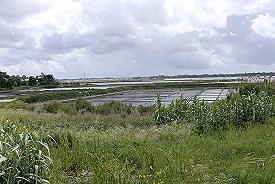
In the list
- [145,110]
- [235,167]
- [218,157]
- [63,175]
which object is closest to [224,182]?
[235,167]

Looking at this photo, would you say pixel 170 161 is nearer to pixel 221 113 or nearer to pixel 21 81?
pixel 221 113

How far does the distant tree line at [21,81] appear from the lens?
55588mm

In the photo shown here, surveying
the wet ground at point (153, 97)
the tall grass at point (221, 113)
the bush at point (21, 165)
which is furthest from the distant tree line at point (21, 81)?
the bush at point (21, 165)

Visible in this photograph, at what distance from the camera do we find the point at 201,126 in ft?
27.2

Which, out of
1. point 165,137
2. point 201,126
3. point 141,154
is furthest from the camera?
point 201,126

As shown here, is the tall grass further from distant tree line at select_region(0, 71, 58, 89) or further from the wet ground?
distant tree line at select_region(0, 71, 58, 89)

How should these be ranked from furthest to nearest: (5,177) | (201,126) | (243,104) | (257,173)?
(243,104)
(201,126)
(257,173)
(5,177)

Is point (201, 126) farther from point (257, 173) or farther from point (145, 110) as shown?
point (145, 110)

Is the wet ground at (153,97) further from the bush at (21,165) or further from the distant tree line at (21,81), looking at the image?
the distant tree line at (21,81)

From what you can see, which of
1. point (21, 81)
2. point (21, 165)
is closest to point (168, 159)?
point (21, 165)

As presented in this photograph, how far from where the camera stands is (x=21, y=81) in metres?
66.2

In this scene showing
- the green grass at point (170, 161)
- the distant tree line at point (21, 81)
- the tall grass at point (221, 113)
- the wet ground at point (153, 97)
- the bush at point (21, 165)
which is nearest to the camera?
the bush at point (21, 165)

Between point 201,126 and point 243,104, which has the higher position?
point 243,104

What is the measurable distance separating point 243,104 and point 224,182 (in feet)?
19.1
